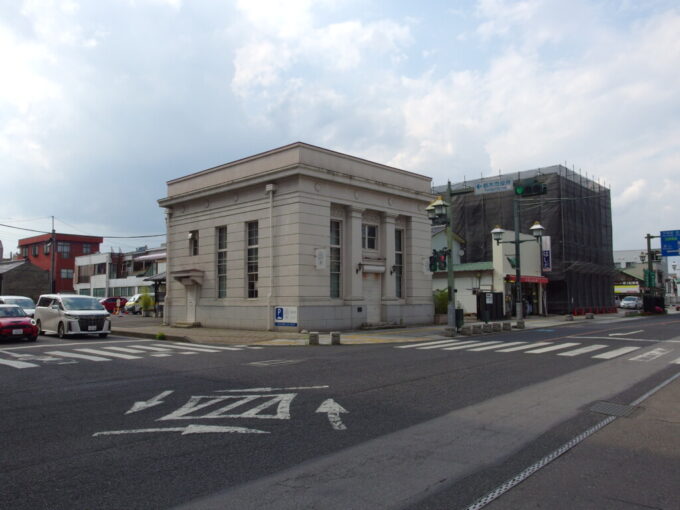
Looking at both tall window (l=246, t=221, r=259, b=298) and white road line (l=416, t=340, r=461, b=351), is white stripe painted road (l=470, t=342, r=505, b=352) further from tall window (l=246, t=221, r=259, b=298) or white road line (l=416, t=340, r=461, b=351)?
tall window (l=246, t=221, r=259, b=298)

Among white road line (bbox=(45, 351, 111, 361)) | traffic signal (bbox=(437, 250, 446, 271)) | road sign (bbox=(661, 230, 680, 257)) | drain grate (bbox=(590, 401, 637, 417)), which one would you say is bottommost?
drain grate (bbox=(590, 401, 637, 417))

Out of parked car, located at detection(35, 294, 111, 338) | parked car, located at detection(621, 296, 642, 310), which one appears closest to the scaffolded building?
parked car, located at detection(621, 296, 642, 310)

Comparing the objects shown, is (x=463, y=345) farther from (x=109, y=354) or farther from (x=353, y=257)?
(x=109, y=354)

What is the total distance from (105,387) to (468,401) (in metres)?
6.50

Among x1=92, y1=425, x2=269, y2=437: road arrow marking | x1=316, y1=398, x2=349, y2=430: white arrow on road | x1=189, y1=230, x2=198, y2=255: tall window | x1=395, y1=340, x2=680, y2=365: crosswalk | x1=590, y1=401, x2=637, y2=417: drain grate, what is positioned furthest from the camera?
x1=189, y1=230, x2=198, y2=255: tall window

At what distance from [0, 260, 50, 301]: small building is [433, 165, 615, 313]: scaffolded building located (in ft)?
175

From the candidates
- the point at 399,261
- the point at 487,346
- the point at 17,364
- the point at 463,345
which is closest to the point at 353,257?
the point at 399,261

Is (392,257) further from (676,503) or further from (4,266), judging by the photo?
(4,266)

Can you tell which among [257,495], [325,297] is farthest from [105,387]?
[325,297]

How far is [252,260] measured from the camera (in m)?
24.9

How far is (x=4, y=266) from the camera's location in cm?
6588

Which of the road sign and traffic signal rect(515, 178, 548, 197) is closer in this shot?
traffic signal rect(515, 178, 548, 197)

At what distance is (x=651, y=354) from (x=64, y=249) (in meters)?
79.2

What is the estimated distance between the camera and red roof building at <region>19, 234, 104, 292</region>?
7544cm
